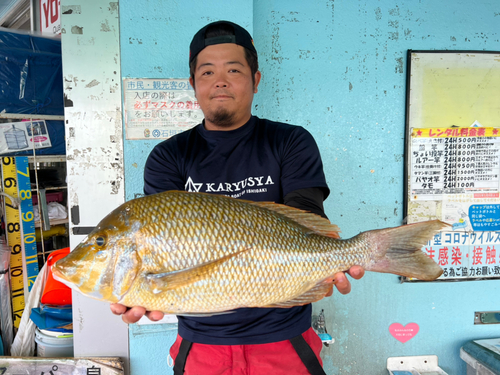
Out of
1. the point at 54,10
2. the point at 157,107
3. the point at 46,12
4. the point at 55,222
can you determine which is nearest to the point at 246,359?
the point at 157,107

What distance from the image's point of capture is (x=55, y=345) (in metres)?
2.23

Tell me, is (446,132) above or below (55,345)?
above

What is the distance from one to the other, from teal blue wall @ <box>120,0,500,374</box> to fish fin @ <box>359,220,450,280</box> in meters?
1.12

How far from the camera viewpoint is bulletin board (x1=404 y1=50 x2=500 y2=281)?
218cm

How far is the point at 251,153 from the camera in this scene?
4.89ft

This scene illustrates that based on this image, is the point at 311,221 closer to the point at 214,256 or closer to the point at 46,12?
the point at 214,256

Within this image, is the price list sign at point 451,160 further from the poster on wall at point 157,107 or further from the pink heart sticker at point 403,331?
the poster on wall at point 157,107

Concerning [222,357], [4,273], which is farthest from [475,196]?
[4,273]

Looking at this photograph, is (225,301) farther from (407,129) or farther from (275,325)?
(407,129)

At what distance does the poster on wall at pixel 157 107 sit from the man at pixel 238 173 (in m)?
0.43

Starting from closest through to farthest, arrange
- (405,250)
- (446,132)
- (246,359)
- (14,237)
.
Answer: (405,250), (246,359), (446,132), (14,237)

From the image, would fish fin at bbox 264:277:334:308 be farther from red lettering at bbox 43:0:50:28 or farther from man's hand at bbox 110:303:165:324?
red lettering at bbox 43:0:50:28

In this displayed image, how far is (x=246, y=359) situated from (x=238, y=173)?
0.82 metres

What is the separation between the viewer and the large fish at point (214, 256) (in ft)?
3.22
